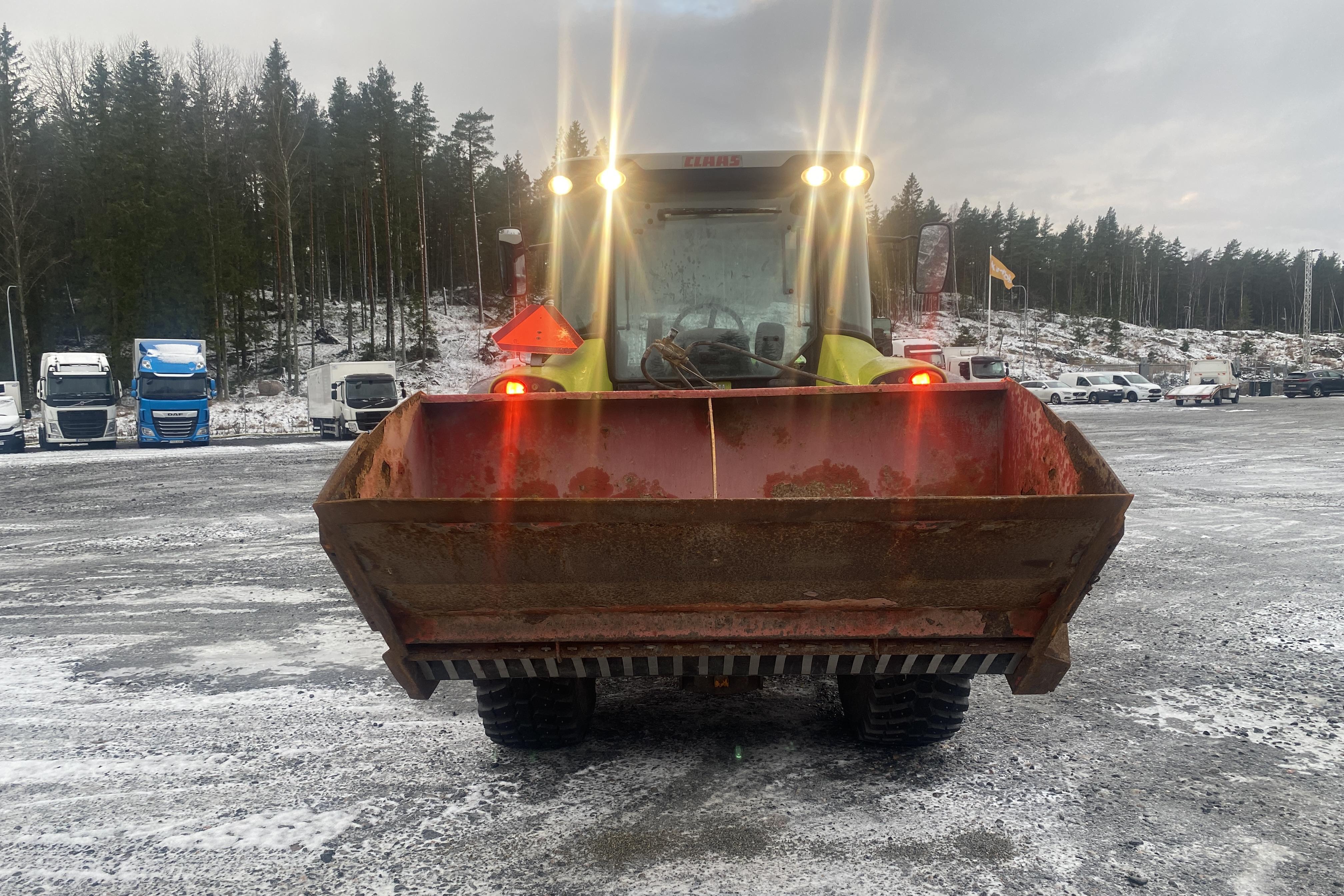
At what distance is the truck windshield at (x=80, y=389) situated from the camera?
75.3ft

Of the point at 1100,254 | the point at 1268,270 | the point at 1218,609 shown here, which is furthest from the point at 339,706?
the point at 1268,270

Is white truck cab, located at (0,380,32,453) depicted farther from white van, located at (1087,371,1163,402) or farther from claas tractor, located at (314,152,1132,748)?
white van, located at (1087,371,1163,402)

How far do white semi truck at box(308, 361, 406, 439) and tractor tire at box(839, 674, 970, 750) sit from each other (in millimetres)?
23537

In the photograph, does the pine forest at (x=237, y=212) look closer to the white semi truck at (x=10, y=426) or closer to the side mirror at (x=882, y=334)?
the white semi truck at (x=10, y=426)

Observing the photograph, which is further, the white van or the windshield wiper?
the white van

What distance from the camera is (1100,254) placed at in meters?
107

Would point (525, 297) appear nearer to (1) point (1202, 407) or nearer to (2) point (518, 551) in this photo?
(2) point (518, 551)

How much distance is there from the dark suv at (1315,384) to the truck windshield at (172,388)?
4911cm

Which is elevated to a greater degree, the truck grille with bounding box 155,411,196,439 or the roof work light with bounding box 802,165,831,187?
the roof work light with bounding box 802,165,831,187

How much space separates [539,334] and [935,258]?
2.32m

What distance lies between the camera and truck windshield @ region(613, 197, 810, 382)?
186 inches

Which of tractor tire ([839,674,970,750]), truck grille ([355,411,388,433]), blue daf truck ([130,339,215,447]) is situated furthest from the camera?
truck grille ([355,411,388,433])

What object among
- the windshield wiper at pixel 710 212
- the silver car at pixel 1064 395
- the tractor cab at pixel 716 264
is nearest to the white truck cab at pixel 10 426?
the tractor cab at pixel 716 264

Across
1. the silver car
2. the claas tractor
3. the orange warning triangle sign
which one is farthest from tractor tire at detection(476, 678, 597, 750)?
the silver car
